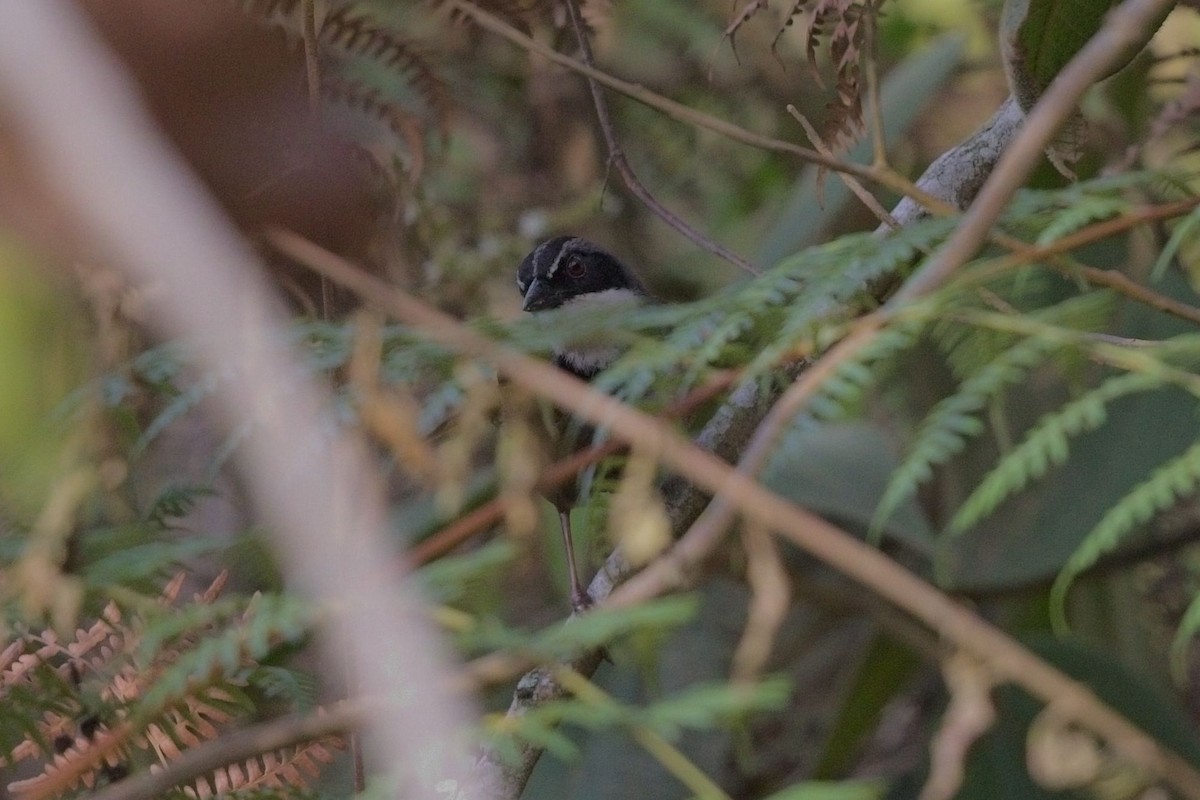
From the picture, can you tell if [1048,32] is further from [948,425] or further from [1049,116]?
[948,425]

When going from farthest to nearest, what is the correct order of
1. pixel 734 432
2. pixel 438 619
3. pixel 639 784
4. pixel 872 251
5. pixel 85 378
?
pixel 639 784 → pixel 734 432 → pixel 85 378 → pixel 872 251 → pixel 438 619

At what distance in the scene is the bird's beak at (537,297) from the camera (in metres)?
3.38

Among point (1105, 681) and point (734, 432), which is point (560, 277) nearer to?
point (734, 432)

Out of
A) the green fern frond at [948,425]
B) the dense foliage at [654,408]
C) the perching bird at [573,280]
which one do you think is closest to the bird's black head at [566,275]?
the perching bird at [573,280]

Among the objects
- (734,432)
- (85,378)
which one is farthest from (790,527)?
(734,432)

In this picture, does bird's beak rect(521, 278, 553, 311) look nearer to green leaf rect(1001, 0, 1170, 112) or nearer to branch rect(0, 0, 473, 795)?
green leaf rect(1001, 0, 1170, 112)

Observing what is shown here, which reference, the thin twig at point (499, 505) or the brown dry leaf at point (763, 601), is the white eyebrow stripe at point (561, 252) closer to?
the thin twig at point (499, 505)

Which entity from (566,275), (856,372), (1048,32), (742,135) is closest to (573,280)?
(566,275)

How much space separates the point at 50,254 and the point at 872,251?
34.6 inches

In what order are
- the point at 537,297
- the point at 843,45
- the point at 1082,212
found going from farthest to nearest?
the point at 537,297 → the point at 843,45 → the point at 1082,212

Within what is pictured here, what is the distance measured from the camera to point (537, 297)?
3.41m

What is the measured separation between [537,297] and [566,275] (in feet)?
0.38

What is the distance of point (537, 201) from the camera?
4566mm

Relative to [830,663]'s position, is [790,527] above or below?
above
